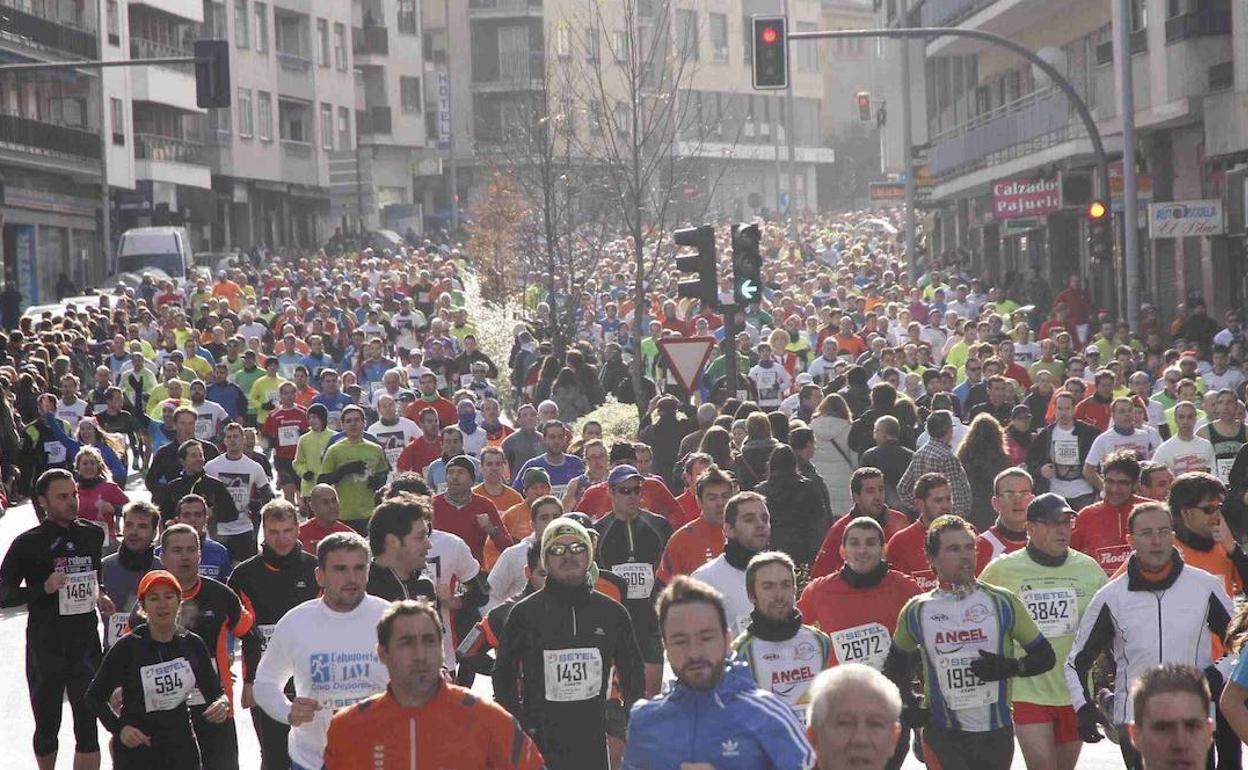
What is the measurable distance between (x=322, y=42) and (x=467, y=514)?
72.8 m

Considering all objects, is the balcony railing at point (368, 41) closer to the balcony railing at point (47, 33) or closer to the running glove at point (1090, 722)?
the balcony railing at point (47, 33)

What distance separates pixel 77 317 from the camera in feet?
111

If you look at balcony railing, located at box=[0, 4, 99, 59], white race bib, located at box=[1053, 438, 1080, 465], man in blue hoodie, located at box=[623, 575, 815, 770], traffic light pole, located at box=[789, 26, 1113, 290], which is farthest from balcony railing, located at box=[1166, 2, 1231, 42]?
balcony railing, located at box=[0, 4, 99, 59]

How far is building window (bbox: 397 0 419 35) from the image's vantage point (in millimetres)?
92812

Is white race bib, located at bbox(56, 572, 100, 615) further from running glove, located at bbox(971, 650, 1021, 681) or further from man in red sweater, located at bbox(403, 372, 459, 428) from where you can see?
man in red sweater, located at bbox(403, 372, 459, 428)

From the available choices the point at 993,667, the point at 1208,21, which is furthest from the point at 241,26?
the point at 993,667

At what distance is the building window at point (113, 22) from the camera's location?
64.7 metres

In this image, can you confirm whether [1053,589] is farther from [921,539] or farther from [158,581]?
[158,581]

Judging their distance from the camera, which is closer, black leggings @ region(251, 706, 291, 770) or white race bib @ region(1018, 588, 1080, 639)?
black leggings @ region(251, 706, 291, 770)

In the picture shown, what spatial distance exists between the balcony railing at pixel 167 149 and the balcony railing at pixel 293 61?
24.5 feet

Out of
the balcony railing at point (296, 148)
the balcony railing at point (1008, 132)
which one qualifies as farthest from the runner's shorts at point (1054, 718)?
the balcony railing at point (296, 148)

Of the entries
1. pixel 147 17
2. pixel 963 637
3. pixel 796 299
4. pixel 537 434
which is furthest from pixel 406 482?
pixel 147 17

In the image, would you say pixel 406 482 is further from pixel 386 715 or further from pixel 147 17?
pixel 147 17

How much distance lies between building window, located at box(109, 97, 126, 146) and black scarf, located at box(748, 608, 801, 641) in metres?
58.9
